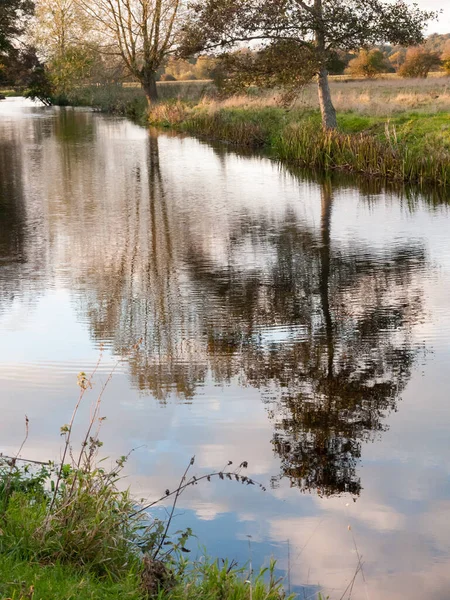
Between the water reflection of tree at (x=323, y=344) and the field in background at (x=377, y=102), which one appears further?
the field in background at (x=377, y=102)

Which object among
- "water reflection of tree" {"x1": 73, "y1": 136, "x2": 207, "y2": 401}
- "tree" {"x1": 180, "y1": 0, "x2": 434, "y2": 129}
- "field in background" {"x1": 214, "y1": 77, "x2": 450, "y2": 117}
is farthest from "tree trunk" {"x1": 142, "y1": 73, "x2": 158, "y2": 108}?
"water reflection of tree" {"x1": 73, "y1": 136, "x2": 207, "y2": 401}

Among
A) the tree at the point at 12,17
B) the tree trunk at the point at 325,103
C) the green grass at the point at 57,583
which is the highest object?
the tree at the point at 12,17

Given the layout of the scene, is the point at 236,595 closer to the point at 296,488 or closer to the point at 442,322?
the point at 296,488

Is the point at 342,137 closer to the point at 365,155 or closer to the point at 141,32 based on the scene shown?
the point at 365,155

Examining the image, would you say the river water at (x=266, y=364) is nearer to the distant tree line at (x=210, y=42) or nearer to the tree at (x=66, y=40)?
the distant tree line at (x=210, y=42)

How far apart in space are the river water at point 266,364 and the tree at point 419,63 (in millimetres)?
42410

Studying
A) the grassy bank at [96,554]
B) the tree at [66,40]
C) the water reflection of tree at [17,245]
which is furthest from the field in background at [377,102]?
the grassy bank at [96,554]

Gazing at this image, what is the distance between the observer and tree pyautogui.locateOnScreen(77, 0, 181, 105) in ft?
151

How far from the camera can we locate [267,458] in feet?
18.7

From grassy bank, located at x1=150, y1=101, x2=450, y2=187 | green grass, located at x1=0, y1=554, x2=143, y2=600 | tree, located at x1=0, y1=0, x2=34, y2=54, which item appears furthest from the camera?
tree, located at x1=0, y1=0, x2=34, y2=54

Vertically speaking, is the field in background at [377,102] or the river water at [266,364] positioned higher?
the field in background at [377,102]

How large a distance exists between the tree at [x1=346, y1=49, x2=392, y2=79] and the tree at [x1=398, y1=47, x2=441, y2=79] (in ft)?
8.27

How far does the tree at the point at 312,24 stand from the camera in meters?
24.7

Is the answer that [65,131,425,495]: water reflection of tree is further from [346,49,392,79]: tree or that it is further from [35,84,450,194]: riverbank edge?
[346,49,392,79]: tree
